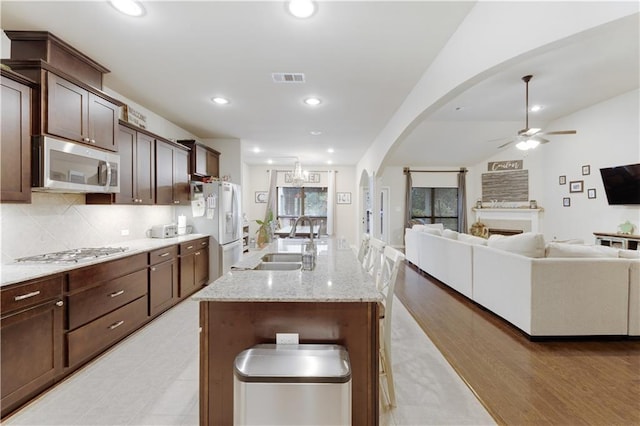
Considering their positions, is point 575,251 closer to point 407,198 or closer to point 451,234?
point 451,234

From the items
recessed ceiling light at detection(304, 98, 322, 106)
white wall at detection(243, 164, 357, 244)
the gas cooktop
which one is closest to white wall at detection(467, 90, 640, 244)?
white wall at detection(243, 164, 357, 244)

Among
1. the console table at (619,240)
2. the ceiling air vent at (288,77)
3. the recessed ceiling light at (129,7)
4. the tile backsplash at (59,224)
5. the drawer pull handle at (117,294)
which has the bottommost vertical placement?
the drawer pull handle at (117,294)

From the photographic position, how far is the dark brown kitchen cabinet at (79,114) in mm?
2152

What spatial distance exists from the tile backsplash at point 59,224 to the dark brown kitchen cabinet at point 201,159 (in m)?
1.24

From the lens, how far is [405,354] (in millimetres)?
2500

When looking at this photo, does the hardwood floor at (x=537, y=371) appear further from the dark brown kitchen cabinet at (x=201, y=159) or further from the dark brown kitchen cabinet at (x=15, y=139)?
the dark brown kitchen cabinet at (x=201, y=159)

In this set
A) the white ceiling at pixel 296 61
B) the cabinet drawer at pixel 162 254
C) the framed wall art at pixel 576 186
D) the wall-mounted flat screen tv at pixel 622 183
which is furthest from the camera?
the framed wall art at pixel 576 186

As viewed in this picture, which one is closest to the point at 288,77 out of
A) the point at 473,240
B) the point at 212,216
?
the point at 212,216

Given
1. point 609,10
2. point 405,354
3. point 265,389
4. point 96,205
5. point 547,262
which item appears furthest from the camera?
point 96,205

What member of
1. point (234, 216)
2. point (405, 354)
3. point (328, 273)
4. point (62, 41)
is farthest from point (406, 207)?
point (62, 41)

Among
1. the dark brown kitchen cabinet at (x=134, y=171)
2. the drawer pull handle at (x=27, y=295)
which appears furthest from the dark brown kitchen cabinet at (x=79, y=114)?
the drawer pull handle at (x=27, y=295)

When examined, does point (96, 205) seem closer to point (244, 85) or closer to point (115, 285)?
point (115, 285)

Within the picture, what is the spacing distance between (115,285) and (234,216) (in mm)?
2653

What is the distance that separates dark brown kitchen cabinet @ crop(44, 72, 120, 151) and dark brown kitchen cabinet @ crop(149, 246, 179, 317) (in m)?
1.30
